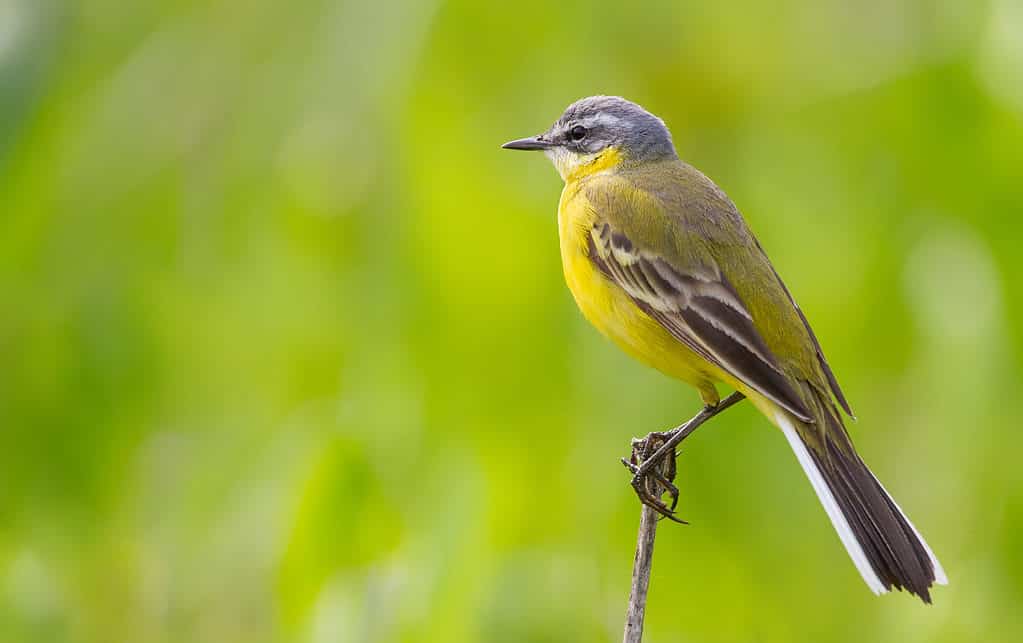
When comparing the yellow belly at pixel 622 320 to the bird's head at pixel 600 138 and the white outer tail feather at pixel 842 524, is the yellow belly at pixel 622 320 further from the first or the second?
the bird's head at pixel 600 138

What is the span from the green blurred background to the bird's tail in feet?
1.65

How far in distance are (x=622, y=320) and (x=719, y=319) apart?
1.18 ft

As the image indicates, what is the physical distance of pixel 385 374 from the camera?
15.1ft

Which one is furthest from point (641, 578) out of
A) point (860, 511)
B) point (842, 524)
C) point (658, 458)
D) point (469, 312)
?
point (469, 312)

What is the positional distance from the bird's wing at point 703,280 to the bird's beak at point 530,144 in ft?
1.76

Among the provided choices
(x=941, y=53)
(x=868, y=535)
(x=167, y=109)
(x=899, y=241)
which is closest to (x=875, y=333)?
(x=899, y=241)

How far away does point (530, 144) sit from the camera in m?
5.62

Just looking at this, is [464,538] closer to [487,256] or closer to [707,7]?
[487,256]

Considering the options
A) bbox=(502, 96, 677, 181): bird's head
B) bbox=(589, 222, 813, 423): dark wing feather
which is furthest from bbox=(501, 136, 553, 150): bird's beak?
bbox=(589, 222, 813, 423): dark wing feather

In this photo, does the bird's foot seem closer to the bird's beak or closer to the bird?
the bird

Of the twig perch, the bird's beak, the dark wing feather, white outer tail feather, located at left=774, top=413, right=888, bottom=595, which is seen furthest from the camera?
the bird's beak

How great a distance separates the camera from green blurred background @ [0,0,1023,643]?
4.65m

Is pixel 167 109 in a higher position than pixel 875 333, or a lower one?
higher

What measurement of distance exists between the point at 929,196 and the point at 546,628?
1.95m
